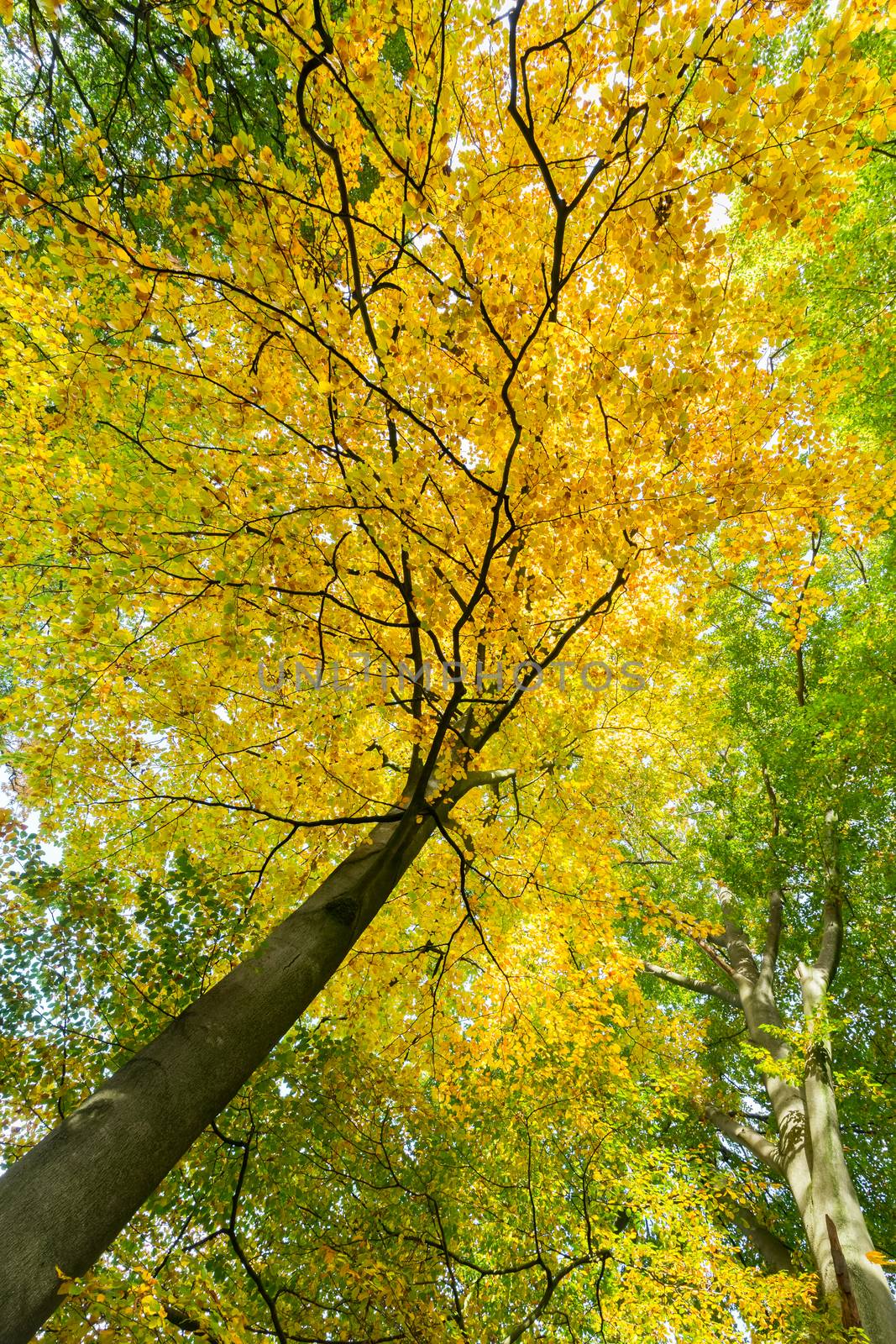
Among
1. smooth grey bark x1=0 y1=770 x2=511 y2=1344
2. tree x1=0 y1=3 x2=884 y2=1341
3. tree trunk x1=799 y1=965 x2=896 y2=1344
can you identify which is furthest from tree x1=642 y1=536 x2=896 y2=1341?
smooth grey bark x1=0 y1=770 x2=511 y2=1344

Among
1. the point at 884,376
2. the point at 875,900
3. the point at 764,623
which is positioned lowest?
the point at 875,900

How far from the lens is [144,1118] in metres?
1.93

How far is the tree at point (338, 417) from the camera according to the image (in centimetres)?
221

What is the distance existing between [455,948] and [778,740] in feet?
16.7

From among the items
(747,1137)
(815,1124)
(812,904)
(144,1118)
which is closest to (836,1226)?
(815,1124)

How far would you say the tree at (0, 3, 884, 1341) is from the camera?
2.21 m

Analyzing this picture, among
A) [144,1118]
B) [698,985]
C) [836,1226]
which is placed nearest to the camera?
[144,1118]

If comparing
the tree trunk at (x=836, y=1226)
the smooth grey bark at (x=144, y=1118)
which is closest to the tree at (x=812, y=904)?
the tree trunk at (x=836, y=1226)

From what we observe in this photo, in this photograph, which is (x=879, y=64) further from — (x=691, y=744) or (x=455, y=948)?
(x=455, y=948)

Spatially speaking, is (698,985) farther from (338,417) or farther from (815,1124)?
(338,417)

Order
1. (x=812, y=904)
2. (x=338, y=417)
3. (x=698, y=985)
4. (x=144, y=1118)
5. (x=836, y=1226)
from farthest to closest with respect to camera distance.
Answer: (x=812, y=904), (x=698, y=985), (x=836, y=1226), (x=338, y=417), (x=144, y=1118)

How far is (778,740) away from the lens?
25.3ft

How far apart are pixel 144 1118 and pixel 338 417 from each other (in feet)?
9.74

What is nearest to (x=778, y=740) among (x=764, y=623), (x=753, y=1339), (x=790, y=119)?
(x=764, y=623)
